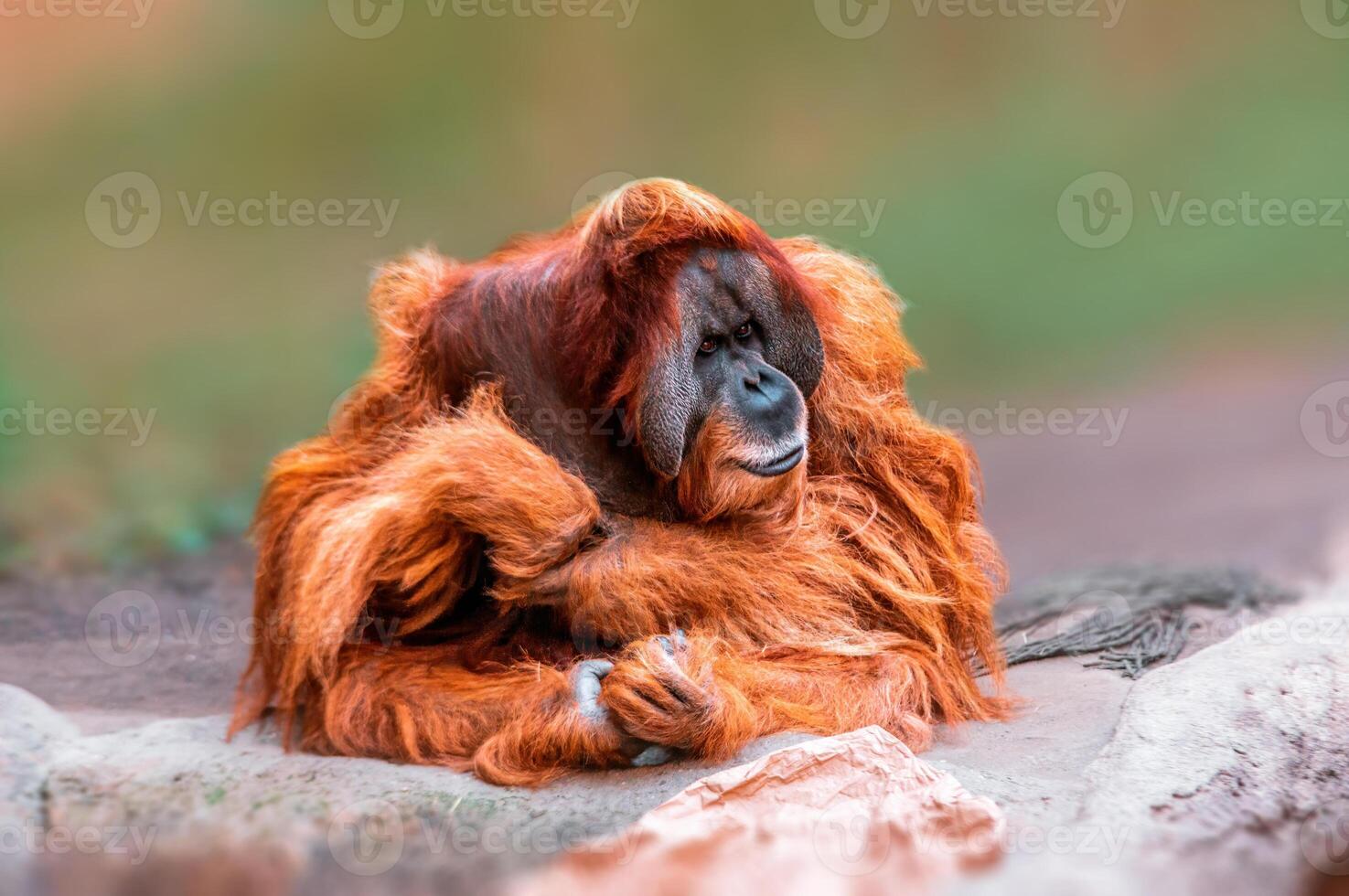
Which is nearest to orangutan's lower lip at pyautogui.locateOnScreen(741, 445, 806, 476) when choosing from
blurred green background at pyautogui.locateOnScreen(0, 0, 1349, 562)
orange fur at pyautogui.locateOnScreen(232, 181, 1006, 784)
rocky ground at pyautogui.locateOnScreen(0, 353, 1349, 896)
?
orange fur at pyautogui.locateOnScreen(232, 181, 1006, 784)

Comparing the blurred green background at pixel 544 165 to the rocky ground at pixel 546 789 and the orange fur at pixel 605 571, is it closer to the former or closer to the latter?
the rocky ground at pixel 546 789

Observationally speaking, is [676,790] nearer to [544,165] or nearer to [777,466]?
[777,466]

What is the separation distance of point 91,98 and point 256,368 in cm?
104

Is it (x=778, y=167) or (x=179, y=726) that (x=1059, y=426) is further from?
(x=179, y=726)

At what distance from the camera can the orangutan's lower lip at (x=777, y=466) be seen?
238 cm

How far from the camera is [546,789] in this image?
223 centimetres

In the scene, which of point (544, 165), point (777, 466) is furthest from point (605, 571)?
point (544, 165)

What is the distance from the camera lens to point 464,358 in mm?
2637

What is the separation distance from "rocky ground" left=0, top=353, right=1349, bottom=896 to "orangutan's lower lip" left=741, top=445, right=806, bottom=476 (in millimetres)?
486

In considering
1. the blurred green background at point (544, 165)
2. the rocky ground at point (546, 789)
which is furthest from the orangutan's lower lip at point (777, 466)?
the blurred green background at point (544, 165)

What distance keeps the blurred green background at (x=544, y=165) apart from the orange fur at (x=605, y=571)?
6.14 ft

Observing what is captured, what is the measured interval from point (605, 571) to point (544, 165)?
2596 millimetres

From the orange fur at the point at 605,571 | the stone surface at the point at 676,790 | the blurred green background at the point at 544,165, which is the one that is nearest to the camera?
the stone surface at the point at 676,790

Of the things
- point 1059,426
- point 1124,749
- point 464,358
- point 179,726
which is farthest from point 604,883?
point 1059,426
